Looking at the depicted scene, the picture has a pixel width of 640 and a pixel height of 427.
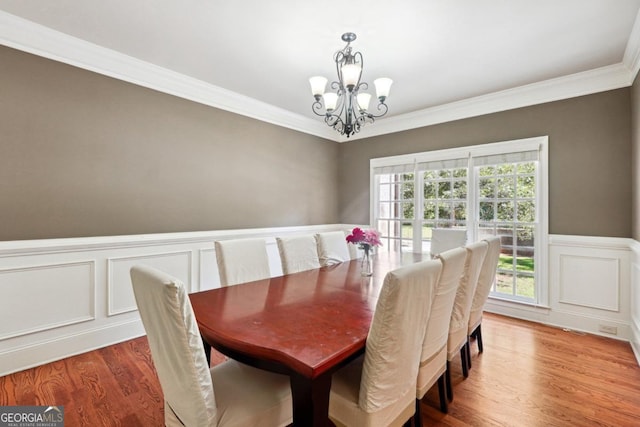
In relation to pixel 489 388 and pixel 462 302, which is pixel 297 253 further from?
pixel 489 388

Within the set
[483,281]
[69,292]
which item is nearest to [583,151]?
[483,281]

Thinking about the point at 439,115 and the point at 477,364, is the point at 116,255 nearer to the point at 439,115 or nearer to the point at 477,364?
the point at 477,364

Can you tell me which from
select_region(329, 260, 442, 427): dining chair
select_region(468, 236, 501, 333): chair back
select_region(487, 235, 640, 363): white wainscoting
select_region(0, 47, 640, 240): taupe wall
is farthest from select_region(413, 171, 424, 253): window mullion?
select_region(329, 260, 442, 427): dining chair

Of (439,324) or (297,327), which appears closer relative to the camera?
(297,327)

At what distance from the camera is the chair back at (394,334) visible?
3.67 feet

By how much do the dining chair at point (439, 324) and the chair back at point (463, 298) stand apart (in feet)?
0.63

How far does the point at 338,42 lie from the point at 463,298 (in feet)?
7.22

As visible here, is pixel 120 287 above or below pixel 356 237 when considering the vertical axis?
below

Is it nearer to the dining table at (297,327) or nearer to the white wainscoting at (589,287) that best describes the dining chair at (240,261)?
the dining table at (297,327)

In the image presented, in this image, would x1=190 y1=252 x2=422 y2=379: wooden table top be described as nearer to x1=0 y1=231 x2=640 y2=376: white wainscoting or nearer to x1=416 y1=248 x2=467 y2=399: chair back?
x1=416 y1=248 x2=467 y2=399: chair back

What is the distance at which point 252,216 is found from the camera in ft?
12.8

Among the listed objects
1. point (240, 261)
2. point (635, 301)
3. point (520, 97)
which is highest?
point (520, 97)

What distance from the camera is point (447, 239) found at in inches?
136

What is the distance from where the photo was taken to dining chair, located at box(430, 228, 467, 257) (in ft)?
11.1
